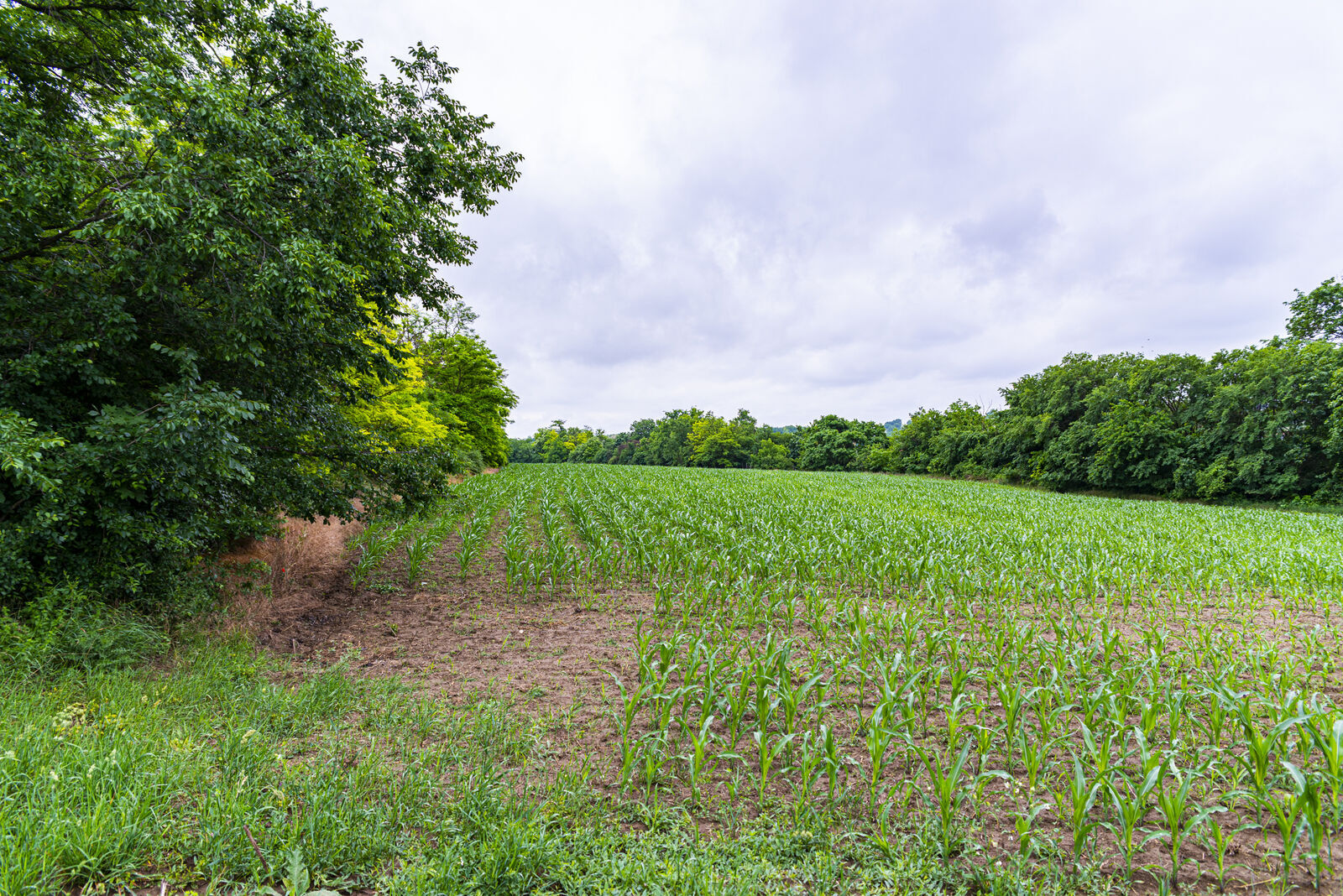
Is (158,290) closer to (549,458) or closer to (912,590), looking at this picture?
(912,590)

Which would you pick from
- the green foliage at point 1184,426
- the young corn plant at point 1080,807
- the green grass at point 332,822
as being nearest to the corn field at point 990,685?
the young corn plant at point 1080,807

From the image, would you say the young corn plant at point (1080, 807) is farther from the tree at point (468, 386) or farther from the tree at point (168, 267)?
the tree at point (468, 386)

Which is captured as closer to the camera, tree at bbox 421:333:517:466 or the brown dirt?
the brown dirt

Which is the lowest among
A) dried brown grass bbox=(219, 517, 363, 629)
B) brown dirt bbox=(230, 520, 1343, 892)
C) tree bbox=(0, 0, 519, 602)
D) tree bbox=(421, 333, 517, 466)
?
brown dirt bbox=(230, 520, 1343, 892)

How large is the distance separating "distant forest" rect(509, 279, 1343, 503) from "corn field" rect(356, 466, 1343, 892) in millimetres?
15193

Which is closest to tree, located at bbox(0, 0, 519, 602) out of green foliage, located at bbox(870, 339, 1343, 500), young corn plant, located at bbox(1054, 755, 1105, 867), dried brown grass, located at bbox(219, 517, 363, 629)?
dried brown grass, located at bbox(219, 517, 363, 629)

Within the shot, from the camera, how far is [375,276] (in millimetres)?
7031

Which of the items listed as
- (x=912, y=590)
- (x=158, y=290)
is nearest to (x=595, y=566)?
(x=912, y=590)

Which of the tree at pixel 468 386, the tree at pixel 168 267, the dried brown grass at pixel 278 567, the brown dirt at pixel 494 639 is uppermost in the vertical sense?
the tree at pixel 468 386

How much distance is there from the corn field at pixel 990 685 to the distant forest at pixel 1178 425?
1519 centimetres

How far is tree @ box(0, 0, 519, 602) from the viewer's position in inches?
165

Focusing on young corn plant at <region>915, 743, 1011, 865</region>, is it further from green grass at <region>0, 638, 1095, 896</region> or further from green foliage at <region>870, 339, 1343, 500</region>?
green foliage at <region>870, 339, 1343, 500</region>

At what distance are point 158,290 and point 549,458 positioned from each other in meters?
105

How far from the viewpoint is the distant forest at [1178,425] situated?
21594 millimetres
